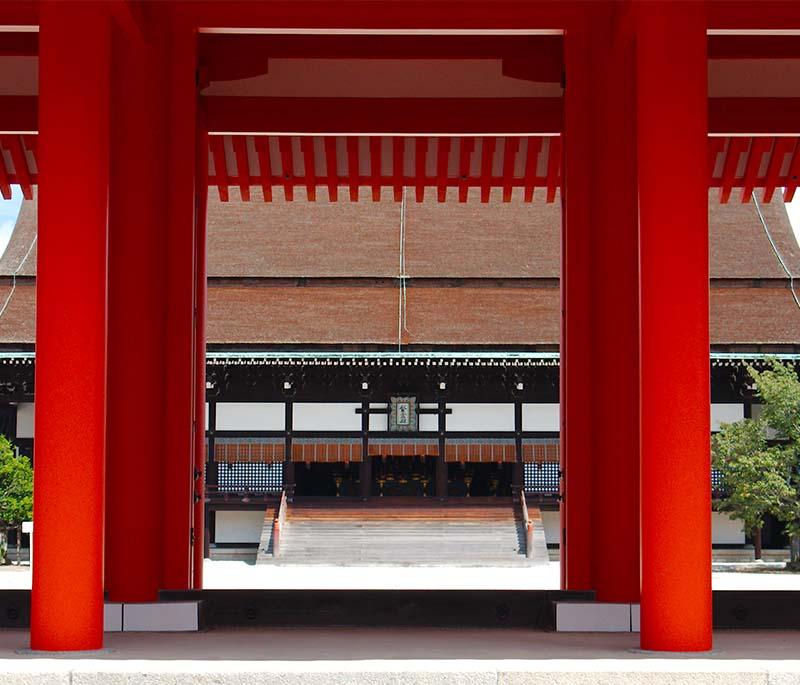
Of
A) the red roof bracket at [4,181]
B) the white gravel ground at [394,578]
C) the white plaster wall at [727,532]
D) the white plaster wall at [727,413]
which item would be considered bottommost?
the white gravel ground at [394,578]

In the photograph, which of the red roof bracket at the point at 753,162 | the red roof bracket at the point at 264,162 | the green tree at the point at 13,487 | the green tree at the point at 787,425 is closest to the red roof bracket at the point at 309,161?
the red roof bracket at the point at 264,162

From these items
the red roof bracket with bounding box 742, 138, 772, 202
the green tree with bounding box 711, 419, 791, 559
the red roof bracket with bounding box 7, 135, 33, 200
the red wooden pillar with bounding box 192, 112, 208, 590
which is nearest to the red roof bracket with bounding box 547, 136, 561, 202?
the red roof bracket with bounding box 742, 138, 772, 202

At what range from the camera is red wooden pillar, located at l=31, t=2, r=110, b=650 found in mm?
4727

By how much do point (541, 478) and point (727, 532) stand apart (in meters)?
3.32

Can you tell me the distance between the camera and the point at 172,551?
19.9 ft

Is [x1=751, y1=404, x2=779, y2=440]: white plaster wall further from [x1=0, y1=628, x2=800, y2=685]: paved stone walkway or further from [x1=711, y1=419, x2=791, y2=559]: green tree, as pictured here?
[x1=0, y1=628, x2=800, y2=685]: paved stone walkway

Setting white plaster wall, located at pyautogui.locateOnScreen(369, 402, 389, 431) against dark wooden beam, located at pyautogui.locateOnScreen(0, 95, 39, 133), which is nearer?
dark wooden beam, located at pyautogui.locateOnScreen(0, 95, 39, 133)

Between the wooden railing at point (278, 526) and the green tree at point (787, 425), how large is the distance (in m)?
7.79

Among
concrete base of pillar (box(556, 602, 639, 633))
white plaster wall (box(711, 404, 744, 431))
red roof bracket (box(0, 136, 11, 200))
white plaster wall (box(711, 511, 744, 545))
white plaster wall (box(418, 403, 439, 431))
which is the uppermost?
red roof bracket (box(0, 136, 11, 200))

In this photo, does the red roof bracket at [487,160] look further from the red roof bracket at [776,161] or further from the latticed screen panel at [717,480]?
the latticed screen panel at [717,480]

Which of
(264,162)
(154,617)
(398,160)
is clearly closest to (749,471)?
(398,160)

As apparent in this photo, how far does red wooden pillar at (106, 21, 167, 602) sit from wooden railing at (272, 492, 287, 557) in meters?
16.1

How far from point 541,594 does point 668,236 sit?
6.36 feet

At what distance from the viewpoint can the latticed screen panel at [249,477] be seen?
77.5 ft
